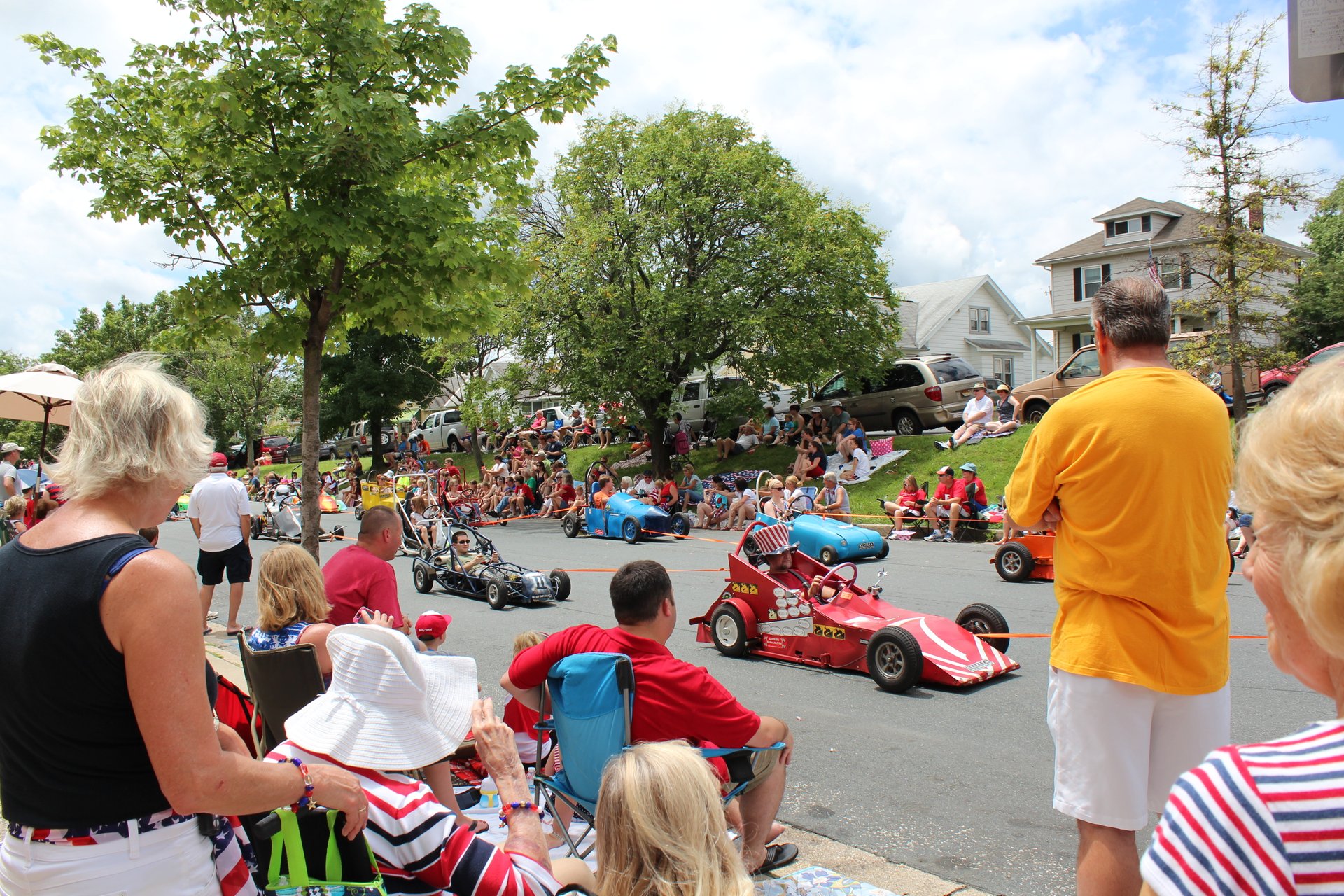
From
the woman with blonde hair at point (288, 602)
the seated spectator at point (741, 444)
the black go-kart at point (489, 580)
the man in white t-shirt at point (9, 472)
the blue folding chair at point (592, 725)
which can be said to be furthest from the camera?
the seated spectator at point (741, 444)

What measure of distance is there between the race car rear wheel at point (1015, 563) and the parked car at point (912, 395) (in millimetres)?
11577

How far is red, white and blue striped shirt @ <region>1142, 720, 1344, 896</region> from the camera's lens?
3.11 feet

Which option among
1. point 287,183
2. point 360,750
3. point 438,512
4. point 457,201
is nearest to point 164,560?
point 360,750

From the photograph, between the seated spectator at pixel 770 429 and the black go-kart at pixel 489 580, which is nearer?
the black go-kart at pixel 489 580

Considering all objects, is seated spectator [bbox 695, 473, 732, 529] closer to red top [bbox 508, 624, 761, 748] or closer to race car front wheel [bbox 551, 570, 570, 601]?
race car front wheel [bbox 551, 570, 570, 601]

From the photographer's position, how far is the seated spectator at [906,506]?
15699mm

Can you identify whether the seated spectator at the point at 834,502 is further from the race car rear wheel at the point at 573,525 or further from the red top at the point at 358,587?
the red top at the point at 358,587

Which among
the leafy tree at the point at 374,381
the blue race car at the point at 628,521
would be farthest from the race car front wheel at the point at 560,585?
the leafy tree at the point at 374,381

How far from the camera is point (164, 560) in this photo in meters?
1.91

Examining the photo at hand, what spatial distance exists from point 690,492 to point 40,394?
45.8 ft

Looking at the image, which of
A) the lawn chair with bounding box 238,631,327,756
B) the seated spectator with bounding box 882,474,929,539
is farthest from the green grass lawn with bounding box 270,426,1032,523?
the lawn chair with bounding box 238,631,327,756

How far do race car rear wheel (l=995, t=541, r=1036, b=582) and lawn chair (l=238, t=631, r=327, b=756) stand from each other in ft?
30.1

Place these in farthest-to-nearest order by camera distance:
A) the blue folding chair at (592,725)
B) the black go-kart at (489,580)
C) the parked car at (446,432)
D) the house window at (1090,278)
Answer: the parked car at (446,432) < the house window at (1090,278) < the black go-kart at (489,580) < the blue folding chair at (592,725)

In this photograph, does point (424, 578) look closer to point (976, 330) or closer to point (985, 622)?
point (985, 622)
